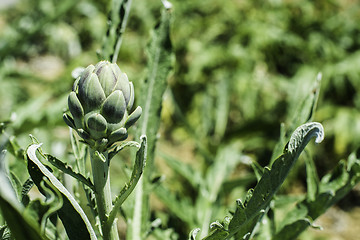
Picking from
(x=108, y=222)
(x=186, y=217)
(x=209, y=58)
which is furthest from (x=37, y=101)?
(x=209, y=58)

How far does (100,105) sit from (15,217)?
93mm

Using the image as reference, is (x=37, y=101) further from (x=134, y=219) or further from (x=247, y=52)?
(x=247, y=52)

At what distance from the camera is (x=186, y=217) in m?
0.62

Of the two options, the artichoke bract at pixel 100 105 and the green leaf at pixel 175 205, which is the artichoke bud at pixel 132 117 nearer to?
the artichoke bract at pixel 100 105

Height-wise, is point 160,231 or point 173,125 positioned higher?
point 173,125

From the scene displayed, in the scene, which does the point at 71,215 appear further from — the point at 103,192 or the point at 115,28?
the point at 115,28

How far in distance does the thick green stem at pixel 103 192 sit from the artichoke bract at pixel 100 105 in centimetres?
1

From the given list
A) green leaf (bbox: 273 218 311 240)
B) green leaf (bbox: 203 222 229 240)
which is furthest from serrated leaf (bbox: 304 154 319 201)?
green leaf (bbox: 203 222 229 240)

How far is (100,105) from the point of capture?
0.96 ft

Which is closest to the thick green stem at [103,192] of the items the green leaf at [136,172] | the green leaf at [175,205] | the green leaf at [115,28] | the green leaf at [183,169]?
the green leaf at [136,172]

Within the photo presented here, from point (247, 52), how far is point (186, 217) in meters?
1.42

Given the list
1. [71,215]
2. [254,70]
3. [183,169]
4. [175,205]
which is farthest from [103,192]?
[254,70]

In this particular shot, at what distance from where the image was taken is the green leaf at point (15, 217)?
231mm

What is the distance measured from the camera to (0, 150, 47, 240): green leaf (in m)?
0.23
